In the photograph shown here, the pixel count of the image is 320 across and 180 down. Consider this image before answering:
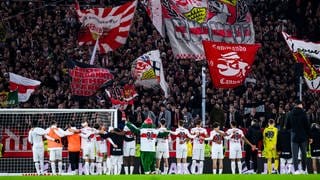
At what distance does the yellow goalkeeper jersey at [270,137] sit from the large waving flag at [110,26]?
6500mm

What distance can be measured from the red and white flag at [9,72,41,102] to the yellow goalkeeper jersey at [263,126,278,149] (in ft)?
25.6

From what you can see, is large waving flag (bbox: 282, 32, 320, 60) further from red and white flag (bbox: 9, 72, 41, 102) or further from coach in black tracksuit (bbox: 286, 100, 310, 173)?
red and white flag (bbox: 9, 72, 41, 102)

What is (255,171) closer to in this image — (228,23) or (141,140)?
(141,140)

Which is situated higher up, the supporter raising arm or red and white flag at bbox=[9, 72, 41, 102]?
red and white flag at bbox=[9, 72, 41, 102]

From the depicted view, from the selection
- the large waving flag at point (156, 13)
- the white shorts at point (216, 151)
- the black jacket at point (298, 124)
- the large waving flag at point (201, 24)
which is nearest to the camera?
the black jacket at point (298, 124)

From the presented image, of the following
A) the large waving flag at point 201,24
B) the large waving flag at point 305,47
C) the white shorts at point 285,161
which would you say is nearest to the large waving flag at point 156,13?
the large waving flag at point 201,24

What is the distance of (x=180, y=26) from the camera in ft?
122

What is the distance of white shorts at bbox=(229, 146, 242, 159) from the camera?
110 ft

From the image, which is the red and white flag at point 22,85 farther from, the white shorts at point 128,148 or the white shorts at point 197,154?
the white shorts at point 197,154

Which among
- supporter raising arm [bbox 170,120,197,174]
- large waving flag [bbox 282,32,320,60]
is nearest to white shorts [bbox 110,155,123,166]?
supporter raising arm [bbox 170,120,197,174]

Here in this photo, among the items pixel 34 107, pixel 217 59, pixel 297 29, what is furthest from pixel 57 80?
pixel 297 29

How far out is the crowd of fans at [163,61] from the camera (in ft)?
119

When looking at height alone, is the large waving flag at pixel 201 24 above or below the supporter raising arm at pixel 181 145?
above

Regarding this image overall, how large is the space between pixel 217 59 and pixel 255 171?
12.7 ft
